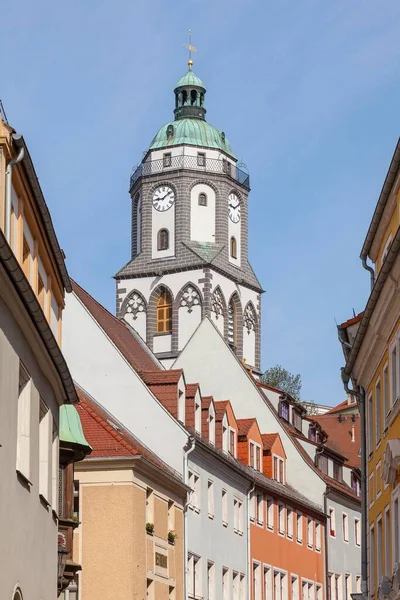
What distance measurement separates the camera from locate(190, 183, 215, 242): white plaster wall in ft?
363

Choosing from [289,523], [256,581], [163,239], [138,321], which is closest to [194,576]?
[256,581]

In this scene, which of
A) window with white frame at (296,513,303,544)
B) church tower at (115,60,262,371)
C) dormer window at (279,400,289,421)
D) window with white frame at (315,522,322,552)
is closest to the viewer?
window with white frame at (296,513,303,544)

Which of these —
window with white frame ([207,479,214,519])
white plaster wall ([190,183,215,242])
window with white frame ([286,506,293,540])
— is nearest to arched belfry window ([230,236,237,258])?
white plaster wall ([190,183,215,242])

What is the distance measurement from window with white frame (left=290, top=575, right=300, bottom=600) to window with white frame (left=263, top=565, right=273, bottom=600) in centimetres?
304

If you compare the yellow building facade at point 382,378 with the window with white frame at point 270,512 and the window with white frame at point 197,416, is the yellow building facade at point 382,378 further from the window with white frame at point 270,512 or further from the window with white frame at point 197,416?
the window with white frame at point 270,512

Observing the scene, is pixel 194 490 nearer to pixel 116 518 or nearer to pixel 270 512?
pixel 116 518

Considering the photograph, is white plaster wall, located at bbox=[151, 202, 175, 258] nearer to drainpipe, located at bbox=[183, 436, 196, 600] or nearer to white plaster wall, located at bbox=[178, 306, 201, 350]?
white plaster wall, located at bbox=[178, 306, 201, 350]

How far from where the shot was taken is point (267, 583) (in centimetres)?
5516

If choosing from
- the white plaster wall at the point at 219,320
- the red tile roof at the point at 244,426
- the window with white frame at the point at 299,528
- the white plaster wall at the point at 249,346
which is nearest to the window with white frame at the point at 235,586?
the red tile roof at the point at 244,426

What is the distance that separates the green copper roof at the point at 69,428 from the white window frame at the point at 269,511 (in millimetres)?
23740

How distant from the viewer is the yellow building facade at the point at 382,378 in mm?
26766

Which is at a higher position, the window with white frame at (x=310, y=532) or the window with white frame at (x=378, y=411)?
the window with white frame at (x=310, y=532)

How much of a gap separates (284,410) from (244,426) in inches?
451

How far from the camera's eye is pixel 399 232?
23375 millimetres
